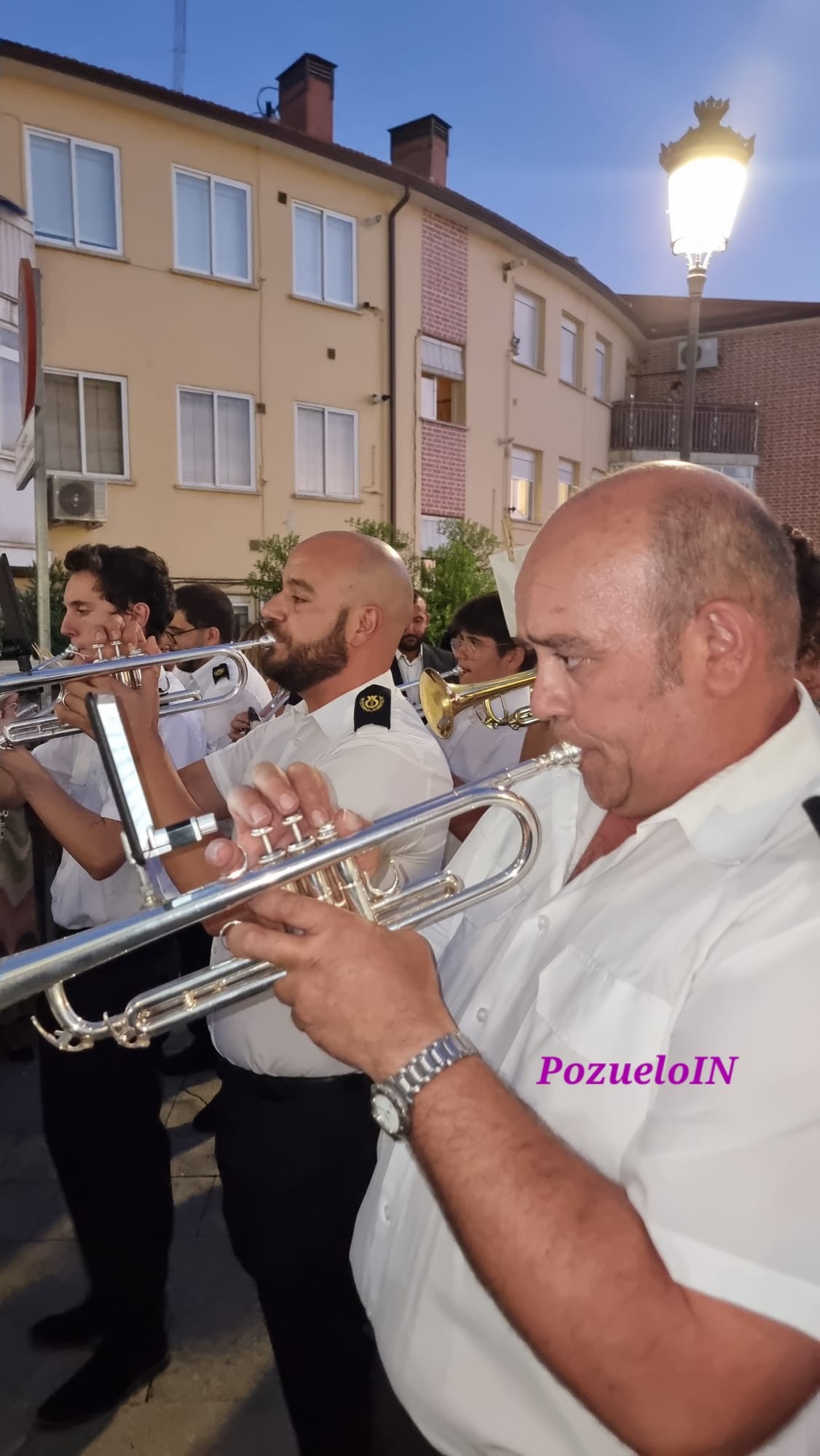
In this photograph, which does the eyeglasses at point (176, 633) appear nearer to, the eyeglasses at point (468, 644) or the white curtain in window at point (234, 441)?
the eyeglasses at point (468, 644)

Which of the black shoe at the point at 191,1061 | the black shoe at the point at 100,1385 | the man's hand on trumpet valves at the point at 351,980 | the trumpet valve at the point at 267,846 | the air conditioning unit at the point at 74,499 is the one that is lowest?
the black shoe at the point at 191,1061

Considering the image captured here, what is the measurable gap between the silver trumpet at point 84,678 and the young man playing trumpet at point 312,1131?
24cm

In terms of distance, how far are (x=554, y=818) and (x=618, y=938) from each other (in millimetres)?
436

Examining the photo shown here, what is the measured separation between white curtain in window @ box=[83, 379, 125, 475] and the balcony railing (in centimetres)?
1135

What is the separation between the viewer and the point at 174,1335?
8.71ft

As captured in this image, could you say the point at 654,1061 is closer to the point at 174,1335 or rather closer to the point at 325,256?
the point at 174,1335

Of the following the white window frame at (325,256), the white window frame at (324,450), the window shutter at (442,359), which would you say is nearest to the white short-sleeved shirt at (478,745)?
the white window frame at (324,450)

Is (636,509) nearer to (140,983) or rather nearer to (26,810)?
(140,983)

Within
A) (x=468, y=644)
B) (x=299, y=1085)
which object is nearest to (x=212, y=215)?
(x=468, y=644)

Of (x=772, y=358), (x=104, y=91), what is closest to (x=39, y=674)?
(x=104, y=91)

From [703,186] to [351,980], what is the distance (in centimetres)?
532

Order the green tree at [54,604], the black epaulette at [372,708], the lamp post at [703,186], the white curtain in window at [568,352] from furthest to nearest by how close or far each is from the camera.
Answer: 1. the white curtain in window at [568,352]
2. the green tree at [54,604]
3. the lamp post at [703,186]
4. the black epaulette at [372,708]

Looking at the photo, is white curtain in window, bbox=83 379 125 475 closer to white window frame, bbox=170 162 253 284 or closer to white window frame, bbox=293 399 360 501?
white window frame, bbox=170 162 253 284

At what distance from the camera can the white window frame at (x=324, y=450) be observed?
42.2ft
